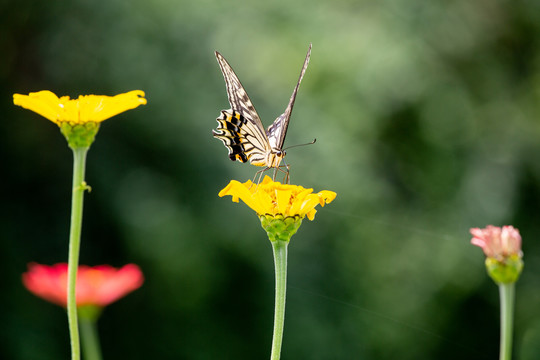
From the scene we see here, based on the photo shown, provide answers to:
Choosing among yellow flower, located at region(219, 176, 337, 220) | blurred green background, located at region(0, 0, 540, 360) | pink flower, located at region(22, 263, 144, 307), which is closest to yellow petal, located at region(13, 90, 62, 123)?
yellow flower, located at region(219, 176, 337, 220)

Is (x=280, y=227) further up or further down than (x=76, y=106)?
further down

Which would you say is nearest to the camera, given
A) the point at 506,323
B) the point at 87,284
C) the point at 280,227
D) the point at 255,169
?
the point at 506,323

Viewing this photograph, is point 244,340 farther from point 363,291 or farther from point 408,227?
point 408,227

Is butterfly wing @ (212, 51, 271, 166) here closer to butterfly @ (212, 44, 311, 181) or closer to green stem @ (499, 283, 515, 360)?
butterfly @ (212, 44, 311, 181)

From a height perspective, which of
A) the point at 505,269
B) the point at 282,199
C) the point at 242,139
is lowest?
the point at 505,269

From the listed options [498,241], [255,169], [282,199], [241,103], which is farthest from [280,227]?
[255,169]

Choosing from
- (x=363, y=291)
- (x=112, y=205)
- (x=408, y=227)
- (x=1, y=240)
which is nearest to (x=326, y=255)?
(x=363, y=291)

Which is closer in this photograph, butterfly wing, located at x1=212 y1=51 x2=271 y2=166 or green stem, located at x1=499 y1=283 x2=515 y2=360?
green stem, located at x1=499 y1=283 x2=515 y2=360

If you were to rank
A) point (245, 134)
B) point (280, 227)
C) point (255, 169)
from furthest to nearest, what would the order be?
point (255, 169)
point (245, 134)
point (280, 227)

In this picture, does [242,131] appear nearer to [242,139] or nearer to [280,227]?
[242,139]
